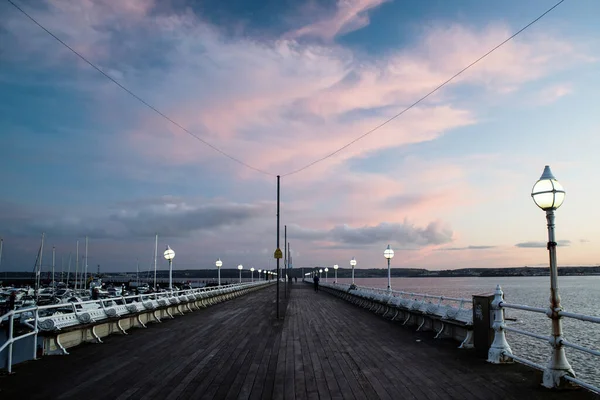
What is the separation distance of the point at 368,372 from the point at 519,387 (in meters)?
2.54

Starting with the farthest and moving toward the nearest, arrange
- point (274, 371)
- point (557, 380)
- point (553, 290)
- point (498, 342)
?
point (498, 342) < point (274, 371) < point (553, 290) < point (557, 380)

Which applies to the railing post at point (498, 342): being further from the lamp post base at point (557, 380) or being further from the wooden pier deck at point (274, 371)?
the lamp post base at point (557, 380)

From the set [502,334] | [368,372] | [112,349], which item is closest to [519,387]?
[502,334]

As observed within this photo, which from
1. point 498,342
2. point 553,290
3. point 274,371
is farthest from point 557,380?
point 274,371

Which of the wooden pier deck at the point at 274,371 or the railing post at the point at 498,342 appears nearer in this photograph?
the wooden pier deck at the point at 274,371

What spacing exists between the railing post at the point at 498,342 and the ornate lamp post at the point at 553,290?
1.41 metres

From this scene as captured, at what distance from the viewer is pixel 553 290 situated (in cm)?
709

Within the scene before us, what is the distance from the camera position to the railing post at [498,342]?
837 cm

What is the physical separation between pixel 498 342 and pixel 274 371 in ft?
14.4

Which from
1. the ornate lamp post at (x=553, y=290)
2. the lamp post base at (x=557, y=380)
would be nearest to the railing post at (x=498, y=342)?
the ornate lamp post at (x=553, y=290)

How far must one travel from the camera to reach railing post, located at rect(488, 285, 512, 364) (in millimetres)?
8367

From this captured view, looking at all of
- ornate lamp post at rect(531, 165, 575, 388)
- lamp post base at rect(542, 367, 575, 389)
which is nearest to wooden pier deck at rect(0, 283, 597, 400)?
lamp post base at rect(542, 367, 575, 389)

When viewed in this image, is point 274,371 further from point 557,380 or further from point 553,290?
point 553,290

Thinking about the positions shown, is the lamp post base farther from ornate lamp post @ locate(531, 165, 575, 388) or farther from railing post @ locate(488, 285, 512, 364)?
railing post @ locate(488, 285, 512, 364)
